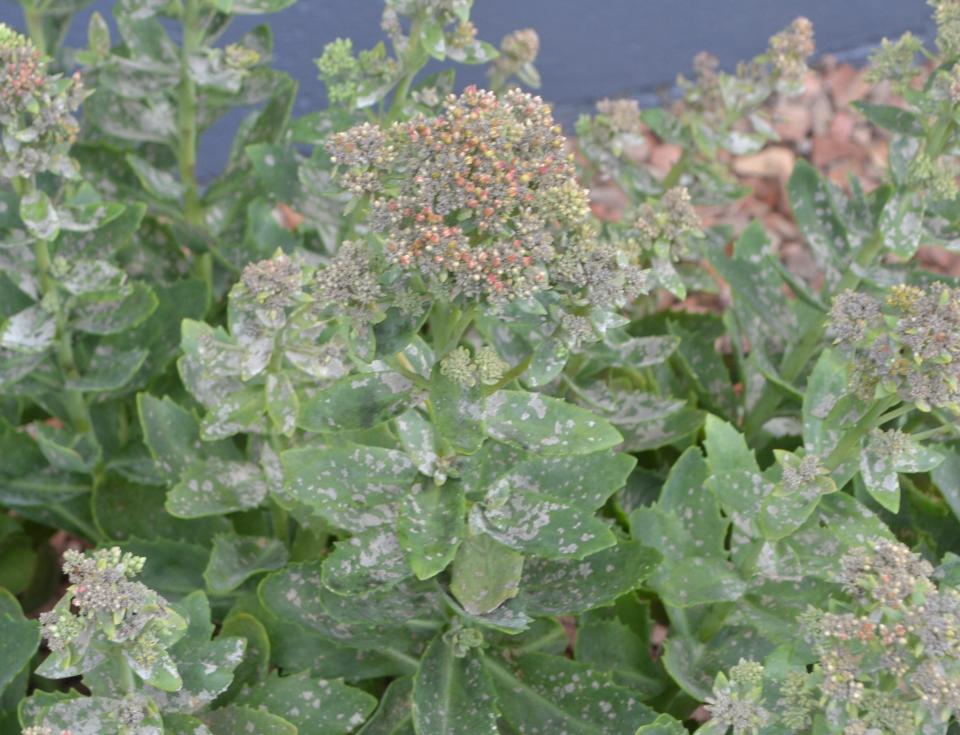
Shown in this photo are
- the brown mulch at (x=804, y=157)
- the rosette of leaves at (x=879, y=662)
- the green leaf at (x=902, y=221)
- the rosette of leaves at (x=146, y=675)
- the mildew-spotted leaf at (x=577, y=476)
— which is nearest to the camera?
the rosette of leaves at (x=879, y=662)

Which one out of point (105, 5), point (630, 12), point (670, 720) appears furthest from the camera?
point (630, 12)

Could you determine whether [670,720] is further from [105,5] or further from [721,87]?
[105,5]

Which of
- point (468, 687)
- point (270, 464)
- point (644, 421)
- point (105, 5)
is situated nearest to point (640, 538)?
point (644, 421)

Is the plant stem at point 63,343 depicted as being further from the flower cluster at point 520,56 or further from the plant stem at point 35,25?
the flower cluster at point 520,56

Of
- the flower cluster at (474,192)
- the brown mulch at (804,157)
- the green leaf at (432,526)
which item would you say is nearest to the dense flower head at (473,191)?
the flower cluster at (474,192)

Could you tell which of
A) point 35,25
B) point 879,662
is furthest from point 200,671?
point 35,25

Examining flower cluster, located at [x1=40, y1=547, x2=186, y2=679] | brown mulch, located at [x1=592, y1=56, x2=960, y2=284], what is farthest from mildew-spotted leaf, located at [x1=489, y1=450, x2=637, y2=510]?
brown mulch, located at [x1=592, y1=56, x2=960, y2=284]

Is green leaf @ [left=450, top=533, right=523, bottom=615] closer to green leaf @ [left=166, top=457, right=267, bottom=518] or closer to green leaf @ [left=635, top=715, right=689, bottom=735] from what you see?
green leaf @ [left=635, top=715, right=689, bottom=735]
